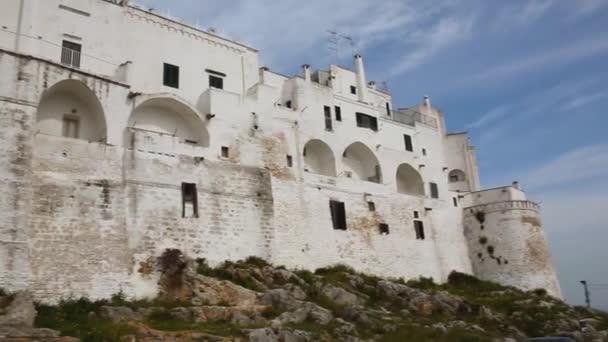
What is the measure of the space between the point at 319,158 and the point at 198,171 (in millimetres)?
10903

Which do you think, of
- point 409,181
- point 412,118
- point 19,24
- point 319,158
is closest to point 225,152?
point 319,158

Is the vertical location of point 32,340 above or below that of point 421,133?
below

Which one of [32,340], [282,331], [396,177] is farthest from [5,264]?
[396,177]

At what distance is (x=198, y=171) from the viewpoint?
93.4ft

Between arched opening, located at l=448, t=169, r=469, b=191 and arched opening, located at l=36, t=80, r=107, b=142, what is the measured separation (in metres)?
30.6

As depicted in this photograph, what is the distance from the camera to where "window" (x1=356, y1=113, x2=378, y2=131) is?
3959 centimetres

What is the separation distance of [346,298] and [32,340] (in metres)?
14.5

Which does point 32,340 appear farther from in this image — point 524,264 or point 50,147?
point 524,264

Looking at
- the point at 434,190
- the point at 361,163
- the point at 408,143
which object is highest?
the point at 408,143

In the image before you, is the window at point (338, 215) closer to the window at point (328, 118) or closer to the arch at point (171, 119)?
the window at point (328, 118)

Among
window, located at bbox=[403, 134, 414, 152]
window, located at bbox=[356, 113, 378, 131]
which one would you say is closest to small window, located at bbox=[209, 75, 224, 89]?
window, located at bbox=[356, 113, 378, 131]

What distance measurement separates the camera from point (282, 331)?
67.8 feet

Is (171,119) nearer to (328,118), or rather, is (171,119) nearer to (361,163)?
(328,118)

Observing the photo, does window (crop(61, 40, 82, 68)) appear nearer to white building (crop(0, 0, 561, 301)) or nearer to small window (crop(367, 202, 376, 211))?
white building (crop(0, 0, 561, 301))
